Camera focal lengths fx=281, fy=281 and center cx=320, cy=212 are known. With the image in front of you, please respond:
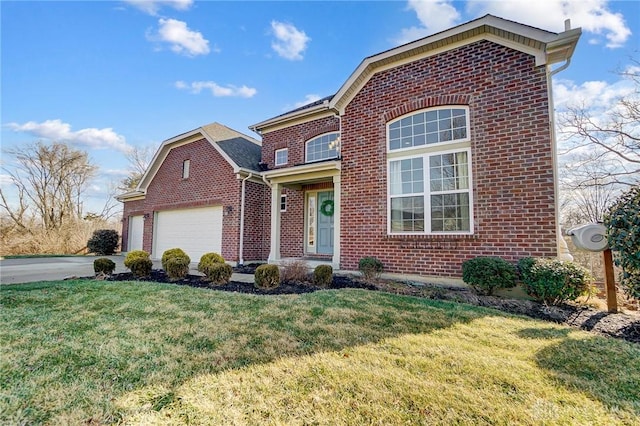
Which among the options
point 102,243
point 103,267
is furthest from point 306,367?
point 102,243

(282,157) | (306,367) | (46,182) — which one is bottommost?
(306,367)

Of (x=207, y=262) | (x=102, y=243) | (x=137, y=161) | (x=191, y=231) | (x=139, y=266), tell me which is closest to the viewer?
(x=207, y=262)

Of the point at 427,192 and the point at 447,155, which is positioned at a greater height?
the point at 447,155

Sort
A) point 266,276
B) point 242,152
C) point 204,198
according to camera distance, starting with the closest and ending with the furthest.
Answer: point 266,276 → point 204,198 → point 242,152

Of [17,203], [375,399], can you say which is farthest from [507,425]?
[17,203]

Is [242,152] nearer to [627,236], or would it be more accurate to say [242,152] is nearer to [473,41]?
[473,41]

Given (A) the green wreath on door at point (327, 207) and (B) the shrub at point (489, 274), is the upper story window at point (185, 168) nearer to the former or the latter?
(A) the green wreath on door at point (327, 207)

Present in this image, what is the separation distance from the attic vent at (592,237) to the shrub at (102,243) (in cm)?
2035

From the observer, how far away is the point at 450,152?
6.61 meters

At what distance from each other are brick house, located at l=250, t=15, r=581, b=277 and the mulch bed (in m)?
Answer: 0.89

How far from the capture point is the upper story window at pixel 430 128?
6621 millimetres

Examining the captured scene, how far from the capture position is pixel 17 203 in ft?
66.1

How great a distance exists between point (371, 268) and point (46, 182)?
2677cm

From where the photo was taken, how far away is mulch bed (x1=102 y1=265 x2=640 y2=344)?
13.2ft
